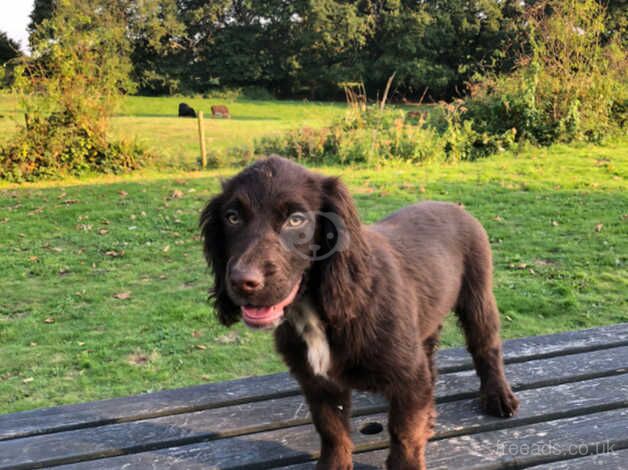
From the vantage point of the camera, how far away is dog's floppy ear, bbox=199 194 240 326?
2.34 meters

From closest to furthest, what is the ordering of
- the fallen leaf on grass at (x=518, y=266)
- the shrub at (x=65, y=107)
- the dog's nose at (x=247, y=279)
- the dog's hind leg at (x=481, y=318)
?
the dog's nose at (x=247, y=279) → the dog's hind leg at (x=481, y=318) → the fallen leaf on grass at (x=518, y=266) → the shrub at (x=65, y=107)

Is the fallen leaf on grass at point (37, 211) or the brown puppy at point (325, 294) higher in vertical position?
the brown puppy at point (325, 294)

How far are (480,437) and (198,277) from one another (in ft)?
14.5

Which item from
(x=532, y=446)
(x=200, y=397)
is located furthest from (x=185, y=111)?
(x=532, y=446)

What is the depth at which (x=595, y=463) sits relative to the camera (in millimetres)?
2135

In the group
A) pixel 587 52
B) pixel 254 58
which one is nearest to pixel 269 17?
pixel 254 58

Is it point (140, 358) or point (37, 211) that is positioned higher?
point (37, 211)

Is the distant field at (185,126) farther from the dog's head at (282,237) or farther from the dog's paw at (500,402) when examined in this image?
the dog's paw at (500,402)

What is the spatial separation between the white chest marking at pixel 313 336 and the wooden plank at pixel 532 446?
0.49 m

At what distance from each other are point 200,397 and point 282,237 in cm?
122

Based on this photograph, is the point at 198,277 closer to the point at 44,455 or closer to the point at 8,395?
the point at 8,395

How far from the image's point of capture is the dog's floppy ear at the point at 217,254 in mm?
2336

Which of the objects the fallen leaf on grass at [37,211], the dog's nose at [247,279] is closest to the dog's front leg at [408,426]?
the dog's nose at [247,279]

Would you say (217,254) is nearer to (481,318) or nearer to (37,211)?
(481,318)
